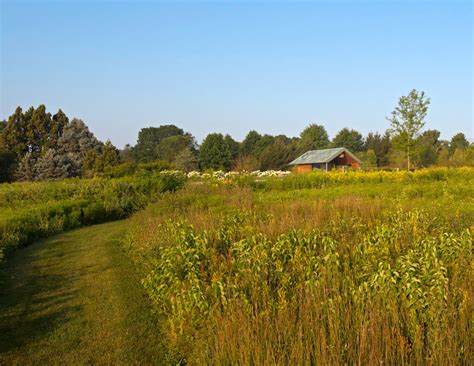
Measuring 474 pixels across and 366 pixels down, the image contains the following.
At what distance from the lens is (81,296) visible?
5922 millimetres

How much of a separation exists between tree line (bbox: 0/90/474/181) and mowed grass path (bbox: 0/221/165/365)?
1758 centimetres

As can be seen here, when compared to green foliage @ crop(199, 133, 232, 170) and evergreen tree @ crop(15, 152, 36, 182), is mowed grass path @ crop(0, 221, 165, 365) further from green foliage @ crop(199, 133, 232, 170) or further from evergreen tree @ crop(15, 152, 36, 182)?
green foliage @ crop(199, 133, 232, 170)

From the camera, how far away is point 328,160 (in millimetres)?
36625

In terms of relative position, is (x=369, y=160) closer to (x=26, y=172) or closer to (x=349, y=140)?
(x=349, y=140)

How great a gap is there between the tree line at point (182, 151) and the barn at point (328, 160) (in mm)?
4051

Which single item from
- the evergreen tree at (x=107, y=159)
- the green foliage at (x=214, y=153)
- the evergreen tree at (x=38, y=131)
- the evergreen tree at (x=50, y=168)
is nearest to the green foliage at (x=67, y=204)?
the evergreen tree at (x=107, y=159)

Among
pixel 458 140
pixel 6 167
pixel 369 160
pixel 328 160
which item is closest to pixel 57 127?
pixel 6 167

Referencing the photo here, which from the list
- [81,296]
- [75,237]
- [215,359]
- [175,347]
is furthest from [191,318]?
[75,237]

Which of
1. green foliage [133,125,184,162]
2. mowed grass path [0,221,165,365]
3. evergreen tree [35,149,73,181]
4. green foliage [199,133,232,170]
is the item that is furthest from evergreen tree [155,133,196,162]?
mowed grass path [0,221,165,365]

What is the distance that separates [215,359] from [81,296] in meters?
3.61

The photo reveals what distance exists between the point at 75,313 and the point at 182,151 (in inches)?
1938

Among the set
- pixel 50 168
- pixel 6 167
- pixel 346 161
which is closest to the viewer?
pixel 50 168

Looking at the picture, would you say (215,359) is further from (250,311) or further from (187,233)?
(187,233)

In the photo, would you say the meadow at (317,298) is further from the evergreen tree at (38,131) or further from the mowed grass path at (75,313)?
the evergreen tree at (38,131)
